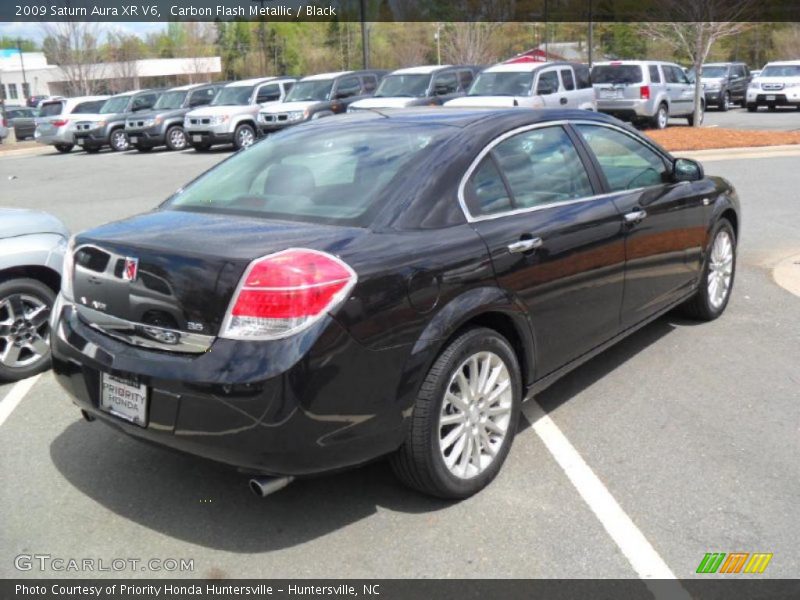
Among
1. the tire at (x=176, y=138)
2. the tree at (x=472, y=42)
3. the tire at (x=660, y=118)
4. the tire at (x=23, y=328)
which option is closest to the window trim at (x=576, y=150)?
the tire at (x=23, y=328)

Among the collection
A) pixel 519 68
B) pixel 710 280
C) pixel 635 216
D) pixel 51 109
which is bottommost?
pixel 51 109

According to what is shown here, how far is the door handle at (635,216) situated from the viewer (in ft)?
15.6

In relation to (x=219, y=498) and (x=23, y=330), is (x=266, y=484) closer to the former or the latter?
(x=219, y=498)

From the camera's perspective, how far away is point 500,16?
4169 centimetres

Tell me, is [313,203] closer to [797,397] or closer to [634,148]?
[634,148]

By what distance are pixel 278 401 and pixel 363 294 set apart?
53cm

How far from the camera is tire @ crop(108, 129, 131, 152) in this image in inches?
1041

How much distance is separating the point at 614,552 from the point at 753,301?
4.19m

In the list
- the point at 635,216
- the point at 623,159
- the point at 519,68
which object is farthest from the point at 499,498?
the point at 519,68

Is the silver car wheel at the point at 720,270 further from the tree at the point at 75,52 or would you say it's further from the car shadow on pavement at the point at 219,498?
the tree at the point at 75,52

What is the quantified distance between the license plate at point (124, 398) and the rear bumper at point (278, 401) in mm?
39

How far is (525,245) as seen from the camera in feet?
13.0

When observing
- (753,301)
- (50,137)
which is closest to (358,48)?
(50,137)

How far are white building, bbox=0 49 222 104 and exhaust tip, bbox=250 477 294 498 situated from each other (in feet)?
160
